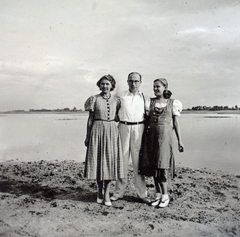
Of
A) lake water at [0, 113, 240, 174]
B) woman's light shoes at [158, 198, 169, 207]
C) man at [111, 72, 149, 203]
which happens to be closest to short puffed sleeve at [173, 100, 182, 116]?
man at [111, 72, 149, 203]

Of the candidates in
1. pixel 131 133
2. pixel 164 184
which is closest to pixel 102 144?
pixel 131 133

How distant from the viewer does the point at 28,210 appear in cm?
328

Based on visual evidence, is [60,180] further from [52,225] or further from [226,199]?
[226,199]

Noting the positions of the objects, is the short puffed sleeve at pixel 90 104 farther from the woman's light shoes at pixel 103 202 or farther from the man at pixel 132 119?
the woman's light shoes at pixel 103 202

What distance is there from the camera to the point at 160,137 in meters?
3.29

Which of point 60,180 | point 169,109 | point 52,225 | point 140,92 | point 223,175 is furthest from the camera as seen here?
point 223,175

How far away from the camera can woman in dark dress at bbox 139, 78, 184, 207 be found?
3289mm

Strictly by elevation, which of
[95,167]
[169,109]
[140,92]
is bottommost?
[95,167]

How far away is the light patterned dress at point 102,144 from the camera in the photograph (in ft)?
10.9

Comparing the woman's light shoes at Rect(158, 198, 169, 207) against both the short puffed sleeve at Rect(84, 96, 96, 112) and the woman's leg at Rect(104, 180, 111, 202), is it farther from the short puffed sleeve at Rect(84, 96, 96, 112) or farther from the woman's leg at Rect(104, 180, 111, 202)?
the short puffed sleeve at Rect(84, 96, 96, 112)

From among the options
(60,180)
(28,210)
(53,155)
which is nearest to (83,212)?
(28,210)

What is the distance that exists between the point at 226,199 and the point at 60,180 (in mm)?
2632

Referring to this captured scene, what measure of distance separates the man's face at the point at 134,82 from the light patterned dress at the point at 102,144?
329 millimetres

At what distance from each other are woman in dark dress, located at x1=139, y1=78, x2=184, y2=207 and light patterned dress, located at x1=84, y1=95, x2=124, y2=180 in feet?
1.17
